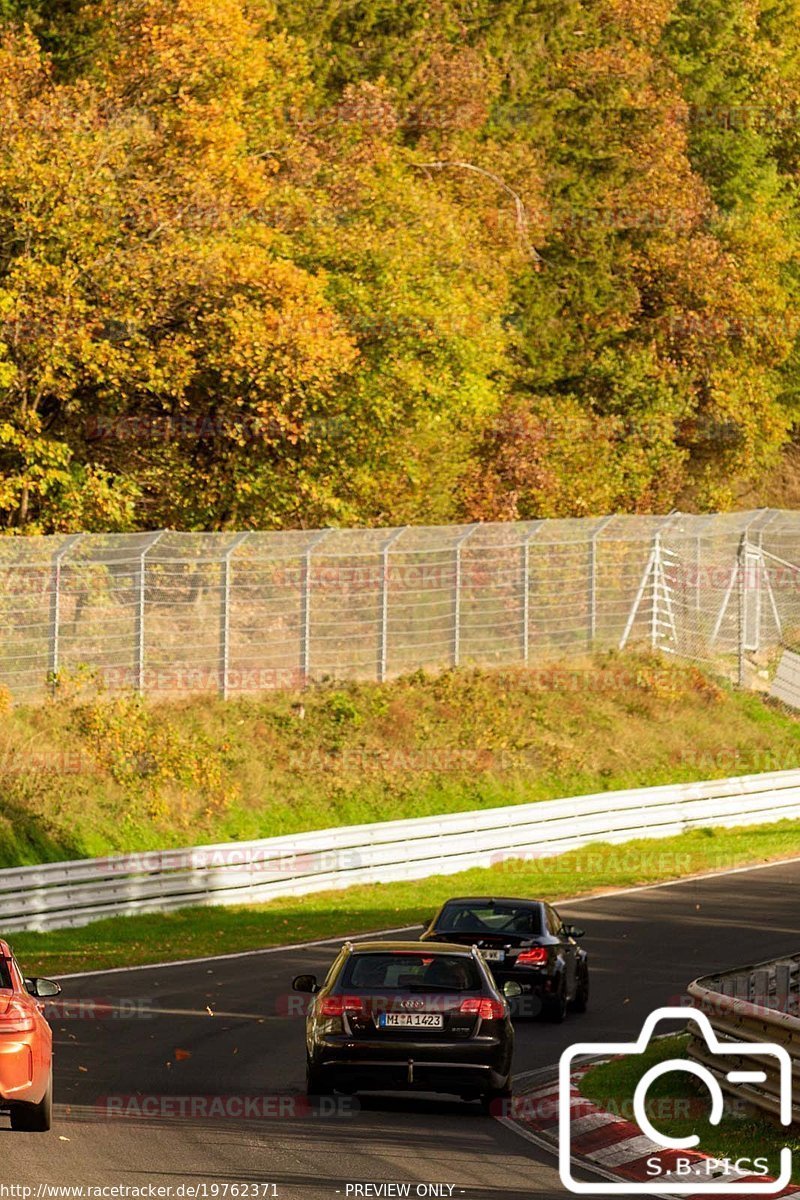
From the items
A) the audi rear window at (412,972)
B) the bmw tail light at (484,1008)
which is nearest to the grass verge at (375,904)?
the audi rear window at (412,972)

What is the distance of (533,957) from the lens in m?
21.0

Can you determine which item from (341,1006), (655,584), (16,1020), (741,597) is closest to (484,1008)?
(341,1006)

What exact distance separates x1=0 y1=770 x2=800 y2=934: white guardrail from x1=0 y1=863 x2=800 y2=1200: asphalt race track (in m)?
3.66

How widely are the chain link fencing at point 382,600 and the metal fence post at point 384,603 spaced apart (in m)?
0.04

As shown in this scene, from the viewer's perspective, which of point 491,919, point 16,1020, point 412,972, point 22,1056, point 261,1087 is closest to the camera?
point 22,1056

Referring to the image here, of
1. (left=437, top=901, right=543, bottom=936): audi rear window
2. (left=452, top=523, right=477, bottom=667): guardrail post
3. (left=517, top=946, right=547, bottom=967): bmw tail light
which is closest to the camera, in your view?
(left=517, top=946, right=547, bottom=967): bmw tail light

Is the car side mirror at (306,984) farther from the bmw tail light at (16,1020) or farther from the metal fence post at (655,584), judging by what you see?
the metal fence post at (655,584)

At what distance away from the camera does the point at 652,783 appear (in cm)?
4362

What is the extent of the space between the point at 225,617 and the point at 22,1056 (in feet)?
82.2

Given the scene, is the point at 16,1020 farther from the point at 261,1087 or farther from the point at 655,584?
the point at 655,584

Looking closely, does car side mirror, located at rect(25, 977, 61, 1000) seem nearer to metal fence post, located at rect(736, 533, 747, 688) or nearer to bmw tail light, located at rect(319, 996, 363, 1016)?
bmw tail light, located at rect(319, 996, 363, 1016)

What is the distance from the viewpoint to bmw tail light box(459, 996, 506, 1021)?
49.0 ft

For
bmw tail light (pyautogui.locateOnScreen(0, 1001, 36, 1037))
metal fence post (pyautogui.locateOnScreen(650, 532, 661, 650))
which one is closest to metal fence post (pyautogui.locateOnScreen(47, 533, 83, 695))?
metal fence post (pyautogui.locateOnScreen(650, 532, 661, 650))

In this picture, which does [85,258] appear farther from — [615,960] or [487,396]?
[615,960]
